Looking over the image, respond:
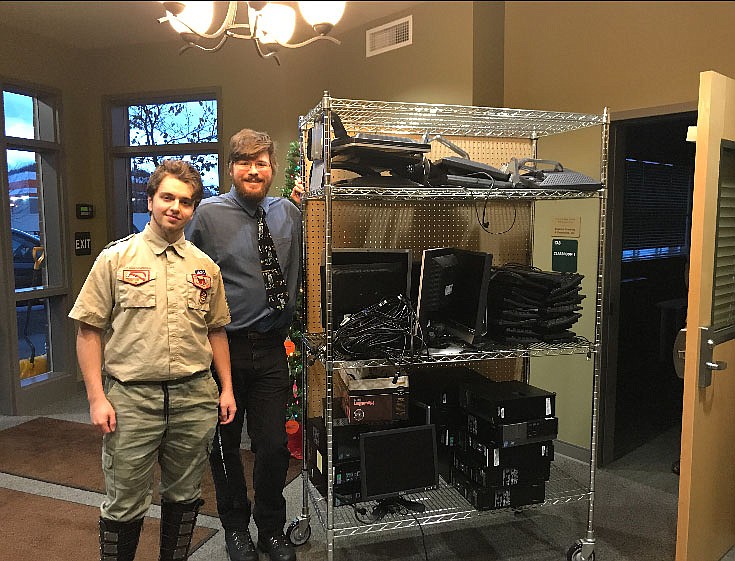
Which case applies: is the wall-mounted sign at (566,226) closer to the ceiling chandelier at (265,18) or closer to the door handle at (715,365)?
the door handle at (715,365)

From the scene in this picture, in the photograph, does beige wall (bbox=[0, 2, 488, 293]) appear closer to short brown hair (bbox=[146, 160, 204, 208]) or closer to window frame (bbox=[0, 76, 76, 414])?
window frame (bbox=[0, 76, 76, 414])

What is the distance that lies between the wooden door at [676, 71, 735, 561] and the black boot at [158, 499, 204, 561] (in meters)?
1.72

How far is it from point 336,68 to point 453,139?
57.2 inches

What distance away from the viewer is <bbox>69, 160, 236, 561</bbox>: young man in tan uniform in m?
1.88

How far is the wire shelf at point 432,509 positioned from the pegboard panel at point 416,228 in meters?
0.78

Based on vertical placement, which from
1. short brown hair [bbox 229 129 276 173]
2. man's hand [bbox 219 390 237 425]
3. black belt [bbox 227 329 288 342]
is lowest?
man's hand [bbox 219 390 237 425]

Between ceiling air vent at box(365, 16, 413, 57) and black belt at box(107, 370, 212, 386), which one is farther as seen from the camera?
black belt at box(107, 370, 212, 386)

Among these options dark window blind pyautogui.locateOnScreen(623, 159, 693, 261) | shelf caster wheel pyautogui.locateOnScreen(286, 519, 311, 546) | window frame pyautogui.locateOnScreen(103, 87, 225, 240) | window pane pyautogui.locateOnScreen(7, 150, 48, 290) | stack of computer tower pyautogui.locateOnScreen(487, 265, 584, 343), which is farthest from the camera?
window frame pyautogui.locateOnScreen(103, 87, 225, 240)

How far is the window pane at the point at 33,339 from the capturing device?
454 cm

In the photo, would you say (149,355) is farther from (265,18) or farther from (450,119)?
(450,119)

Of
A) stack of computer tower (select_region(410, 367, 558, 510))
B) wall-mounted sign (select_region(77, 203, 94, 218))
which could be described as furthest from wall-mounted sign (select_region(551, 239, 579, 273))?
wall-mounted sign (select_region(77, 203, 94, 218))

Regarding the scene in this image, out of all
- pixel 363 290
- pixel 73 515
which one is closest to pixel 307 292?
pixel 363 290

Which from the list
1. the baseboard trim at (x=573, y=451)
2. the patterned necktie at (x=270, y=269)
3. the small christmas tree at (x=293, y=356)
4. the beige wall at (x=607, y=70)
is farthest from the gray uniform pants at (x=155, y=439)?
the baseboard trim at (x=573, y=451)

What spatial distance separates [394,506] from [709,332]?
1298 millimetres
